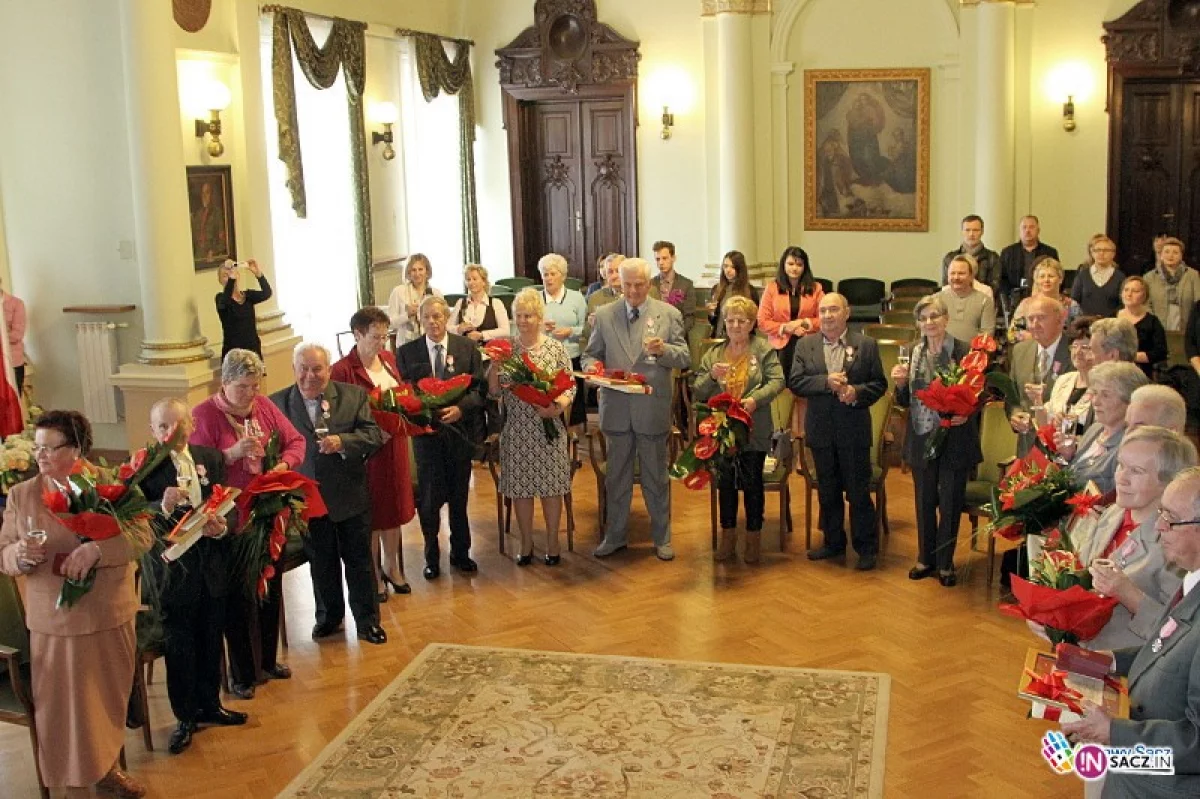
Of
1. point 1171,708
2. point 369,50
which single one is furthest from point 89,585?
point 369,50

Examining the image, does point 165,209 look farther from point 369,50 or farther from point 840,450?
point 840,450

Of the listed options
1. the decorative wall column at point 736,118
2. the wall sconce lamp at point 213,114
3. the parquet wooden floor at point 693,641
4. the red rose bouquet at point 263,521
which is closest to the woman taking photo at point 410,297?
the parquet wooden floor at point 693,641

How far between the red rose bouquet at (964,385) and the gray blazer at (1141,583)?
8.69 feet

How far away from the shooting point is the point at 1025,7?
13.4m

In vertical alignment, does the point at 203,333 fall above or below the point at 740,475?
above

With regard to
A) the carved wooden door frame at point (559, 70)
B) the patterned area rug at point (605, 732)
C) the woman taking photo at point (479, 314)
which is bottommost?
the patterned area rug at point (605, 732)

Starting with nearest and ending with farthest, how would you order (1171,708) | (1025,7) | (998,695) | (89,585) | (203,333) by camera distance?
1. (1171,708)
2. (89,585)
3. (998,695)
4. (203,333)
5. (1025,7)

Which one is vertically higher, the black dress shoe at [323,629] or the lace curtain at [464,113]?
the lace curtain at [464,113]

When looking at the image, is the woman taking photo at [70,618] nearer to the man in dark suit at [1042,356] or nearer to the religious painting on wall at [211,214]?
the man in dark suit at [1042,356]

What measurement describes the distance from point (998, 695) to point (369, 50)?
32.8ft

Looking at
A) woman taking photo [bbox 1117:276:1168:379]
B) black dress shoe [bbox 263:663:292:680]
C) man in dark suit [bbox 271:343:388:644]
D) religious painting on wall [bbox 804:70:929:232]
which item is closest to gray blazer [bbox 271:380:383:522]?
man in dark suit [bbox 271:343:388:644]

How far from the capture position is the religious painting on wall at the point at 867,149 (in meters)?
14.1

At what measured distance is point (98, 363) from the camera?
1077 centimetres

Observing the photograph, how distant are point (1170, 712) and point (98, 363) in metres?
9.04
